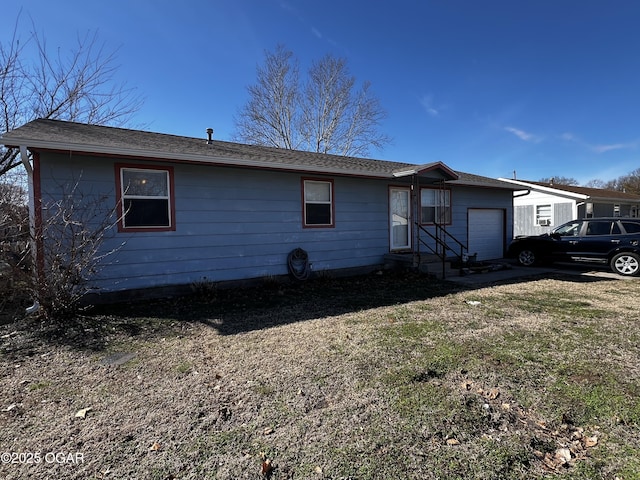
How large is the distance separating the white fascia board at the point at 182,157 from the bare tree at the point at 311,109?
16.8m

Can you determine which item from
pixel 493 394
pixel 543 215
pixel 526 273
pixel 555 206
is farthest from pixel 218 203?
pixel 543 215

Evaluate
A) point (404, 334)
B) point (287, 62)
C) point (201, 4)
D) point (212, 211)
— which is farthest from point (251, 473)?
point (287, 62)

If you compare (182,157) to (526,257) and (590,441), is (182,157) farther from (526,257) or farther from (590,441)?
(526,257)

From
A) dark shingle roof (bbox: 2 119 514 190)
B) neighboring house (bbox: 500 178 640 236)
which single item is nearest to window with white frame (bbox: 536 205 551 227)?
neighboring house (bbox: 500 178 640 236)

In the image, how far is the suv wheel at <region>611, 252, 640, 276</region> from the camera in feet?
29.6

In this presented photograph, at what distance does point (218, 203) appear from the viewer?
7.18 metres

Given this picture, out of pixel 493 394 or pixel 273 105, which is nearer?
pixel 493 394

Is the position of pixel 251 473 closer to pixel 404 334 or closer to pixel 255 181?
pixel 404 334

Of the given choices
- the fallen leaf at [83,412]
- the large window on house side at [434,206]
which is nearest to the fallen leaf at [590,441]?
the fallen leaf at [83,412]

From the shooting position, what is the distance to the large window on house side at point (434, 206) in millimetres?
10461

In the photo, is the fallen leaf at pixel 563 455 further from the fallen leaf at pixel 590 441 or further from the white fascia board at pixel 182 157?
the white fascia board at pixel 182 157

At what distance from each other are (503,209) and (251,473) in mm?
13427

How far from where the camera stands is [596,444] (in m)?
2.19

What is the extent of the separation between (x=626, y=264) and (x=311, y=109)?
2010cm
